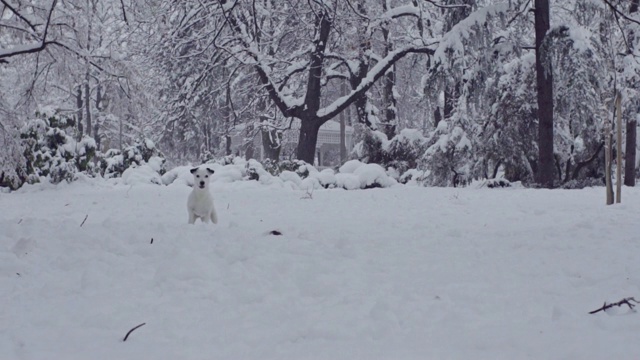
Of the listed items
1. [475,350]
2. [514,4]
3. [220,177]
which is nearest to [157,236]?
[475,350]

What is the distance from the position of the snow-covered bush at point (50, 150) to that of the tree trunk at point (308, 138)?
21.8 ft

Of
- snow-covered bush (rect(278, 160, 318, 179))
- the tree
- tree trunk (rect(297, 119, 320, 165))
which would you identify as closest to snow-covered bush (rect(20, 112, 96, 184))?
the tree

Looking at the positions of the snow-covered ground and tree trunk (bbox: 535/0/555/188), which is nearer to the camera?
the snow-covered ground

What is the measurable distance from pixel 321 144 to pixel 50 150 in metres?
27.0

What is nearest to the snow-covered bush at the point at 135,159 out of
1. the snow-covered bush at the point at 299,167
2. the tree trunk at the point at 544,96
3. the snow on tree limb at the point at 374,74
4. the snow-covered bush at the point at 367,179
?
the snow-covered bush at the point at 299,167

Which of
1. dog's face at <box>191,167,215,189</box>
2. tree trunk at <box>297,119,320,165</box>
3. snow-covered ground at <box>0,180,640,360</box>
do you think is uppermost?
tree trunk at <box>297,119,320,165</box>

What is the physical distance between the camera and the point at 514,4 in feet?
41.2

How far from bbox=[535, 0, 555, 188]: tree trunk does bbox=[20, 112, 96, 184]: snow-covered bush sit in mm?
11701

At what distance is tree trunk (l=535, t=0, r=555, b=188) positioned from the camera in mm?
12023

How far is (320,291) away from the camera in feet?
10.6

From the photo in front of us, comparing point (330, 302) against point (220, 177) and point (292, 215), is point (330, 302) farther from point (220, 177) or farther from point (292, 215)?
point (220, 177)

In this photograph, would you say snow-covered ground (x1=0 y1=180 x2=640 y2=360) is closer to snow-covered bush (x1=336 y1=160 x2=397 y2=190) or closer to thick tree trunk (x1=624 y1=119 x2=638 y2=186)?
snow-covered bush (x1=336 y1=160 x2=397 y2=190)

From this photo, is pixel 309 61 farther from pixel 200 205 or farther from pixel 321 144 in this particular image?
pixel 321 144

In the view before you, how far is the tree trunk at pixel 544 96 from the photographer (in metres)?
12.0
